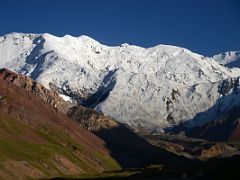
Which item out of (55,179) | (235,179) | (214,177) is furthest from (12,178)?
(235,179)

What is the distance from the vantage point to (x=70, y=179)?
19988cm

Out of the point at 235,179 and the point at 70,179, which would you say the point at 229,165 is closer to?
the point at 235,179

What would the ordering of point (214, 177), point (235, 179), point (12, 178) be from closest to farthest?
1. point (235, 179)
2. point (214, 177)
3. point (12, 178)

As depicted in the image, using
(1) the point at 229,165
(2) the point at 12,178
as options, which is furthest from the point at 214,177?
(2) the point at 12,178

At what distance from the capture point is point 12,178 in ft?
592

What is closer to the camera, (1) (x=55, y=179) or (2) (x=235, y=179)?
(2) (x=235, y=179)

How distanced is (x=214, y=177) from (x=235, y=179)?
14.3m

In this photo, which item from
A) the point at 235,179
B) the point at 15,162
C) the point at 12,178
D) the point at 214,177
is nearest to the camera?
the point at 235,179

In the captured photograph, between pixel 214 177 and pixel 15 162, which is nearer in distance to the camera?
pixel 214 177

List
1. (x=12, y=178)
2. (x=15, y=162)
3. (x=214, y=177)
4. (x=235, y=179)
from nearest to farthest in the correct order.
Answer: (x=235, y=179) → (x=214, y=177) → (x=12, y=178) → (x=15, y=162)

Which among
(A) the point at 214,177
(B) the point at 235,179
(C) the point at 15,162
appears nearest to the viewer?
(B) the point at 235,179

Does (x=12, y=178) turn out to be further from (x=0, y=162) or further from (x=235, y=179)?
(x=235, y=179)

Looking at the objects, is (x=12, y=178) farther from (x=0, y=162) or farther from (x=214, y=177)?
(x=214, y=177)

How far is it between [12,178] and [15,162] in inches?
569
